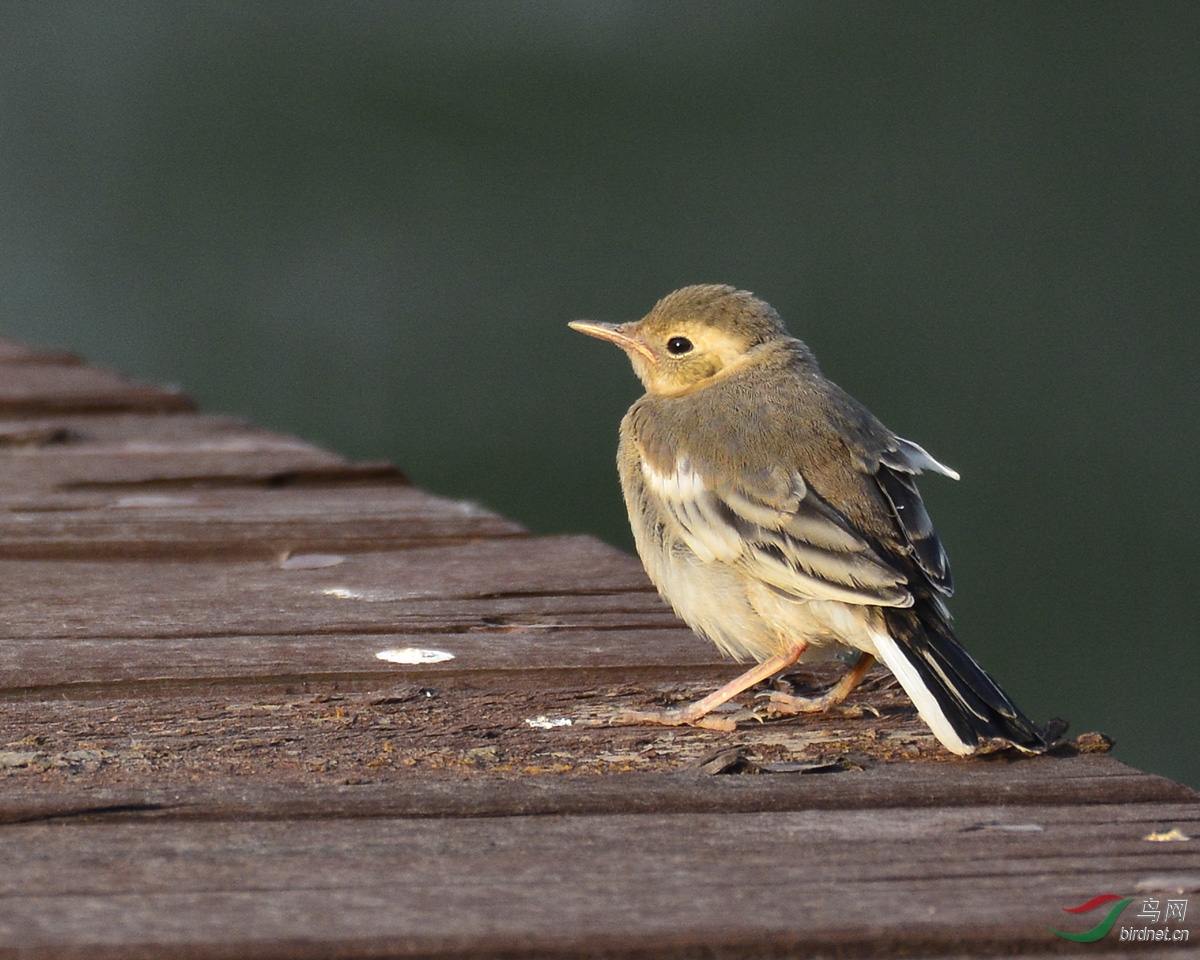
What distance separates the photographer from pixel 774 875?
2207mm

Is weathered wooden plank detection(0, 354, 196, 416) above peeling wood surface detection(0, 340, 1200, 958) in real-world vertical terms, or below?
above

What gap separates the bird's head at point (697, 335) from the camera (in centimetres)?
468

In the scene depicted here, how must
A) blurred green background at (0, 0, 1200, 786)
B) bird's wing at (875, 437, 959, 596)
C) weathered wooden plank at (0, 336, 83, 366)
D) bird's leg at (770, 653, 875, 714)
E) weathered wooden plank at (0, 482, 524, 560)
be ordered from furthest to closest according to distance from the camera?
blurred green background at (0, 0, 1200, 786)
weathered wooden plank at (0, 336, 83, 366)
weathered wooden plank at (0, 482, 524, 560)
bird's wing at (875, 437, 959, 596)
bird's leg at (770, 653, 875, 714)

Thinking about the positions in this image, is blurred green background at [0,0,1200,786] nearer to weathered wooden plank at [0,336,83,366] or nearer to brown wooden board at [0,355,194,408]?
weathered wooden plank at [0,336,83,366]

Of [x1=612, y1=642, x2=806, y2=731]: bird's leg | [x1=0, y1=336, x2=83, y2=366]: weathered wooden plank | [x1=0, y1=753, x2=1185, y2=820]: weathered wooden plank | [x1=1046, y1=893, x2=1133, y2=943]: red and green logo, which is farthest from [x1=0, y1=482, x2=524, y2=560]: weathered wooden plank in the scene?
[x1=0, y1=336, x2=83, y2=366]: weathered wooden plank

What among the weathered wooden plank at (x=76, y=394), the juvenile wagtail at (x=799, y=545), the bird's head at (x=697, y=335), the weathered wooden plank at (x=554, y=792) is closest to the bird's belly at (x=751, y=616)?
the juvenile wagtail at (x=799, y=545)

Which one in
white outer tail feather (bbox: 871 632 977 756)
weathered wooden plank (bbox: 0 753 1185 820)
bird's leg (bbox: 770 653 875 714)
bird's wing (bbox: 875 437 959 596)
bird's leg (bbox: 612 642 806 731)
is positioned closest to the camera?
weathered wooden plank (bbox: 0 753 1185 820)

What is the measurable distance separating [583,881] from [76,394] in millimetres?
5939

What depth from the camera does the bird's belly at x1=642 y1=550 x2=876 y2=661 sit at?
11.1 ft

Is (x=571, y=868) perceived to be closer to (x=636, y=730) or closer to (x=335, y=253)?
(x=636, y=730)

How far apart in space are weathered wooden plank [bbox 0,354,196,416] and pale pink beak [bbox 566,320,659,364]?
2844 millimetres

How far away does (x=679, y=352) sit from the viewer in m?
4.82

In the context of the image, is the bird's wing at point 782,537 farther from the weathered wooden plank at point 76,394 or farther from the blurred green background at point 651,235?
the blurred green background at point 651,235

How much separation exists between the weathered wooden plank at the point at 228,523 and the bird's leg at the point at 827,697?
1.70 m
